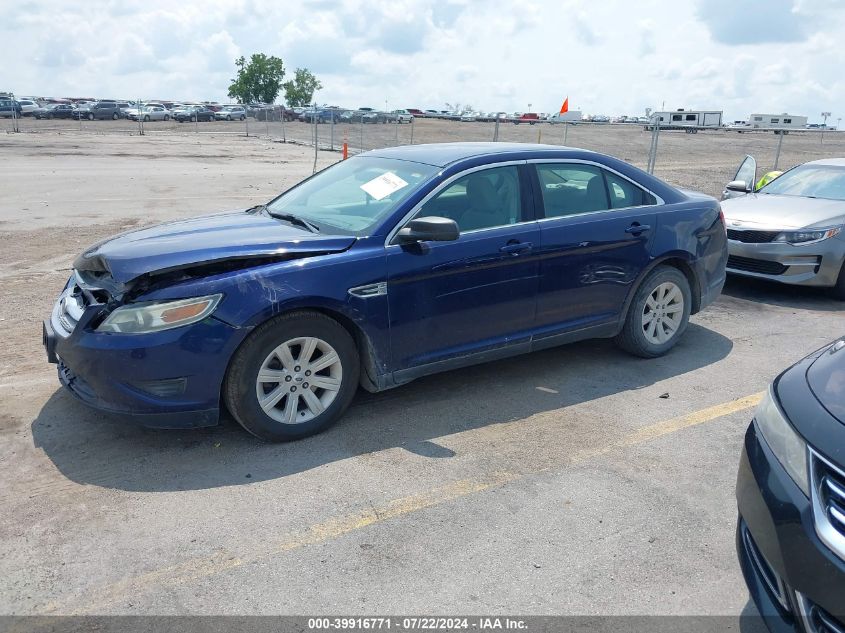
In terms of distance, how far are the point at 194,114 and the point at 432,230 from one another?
5787cm

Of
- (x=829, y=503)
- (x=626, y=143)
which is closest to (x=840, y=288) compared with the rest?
(x=829, y=503)

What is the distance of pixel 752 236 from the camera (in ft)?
26.5

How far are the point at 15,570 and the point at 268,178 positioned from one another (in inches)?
623

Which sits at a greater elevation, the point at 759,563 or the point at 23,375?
the point at 759,563

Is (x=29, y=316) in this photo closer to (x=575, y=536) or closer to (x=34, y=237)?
(x=34, y=237)

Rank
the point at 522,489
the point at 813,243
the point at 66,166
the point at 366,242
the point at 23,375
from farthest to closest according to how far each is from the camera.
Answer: the point at 66,166 < the point at 813,243 < the point at 23,375 < the point at 366,242 < the point at 522,489

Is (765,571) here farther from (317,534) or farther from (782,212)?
(782,212)

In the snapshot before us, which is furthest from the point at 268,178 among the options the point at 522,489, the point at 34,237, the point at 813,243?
the point at 522,489

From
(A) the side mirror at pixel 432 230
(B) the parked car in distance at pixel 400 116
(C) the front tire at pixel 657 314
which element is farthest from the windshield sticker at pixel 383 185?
(B) the parked car in distance at pixel 400 116

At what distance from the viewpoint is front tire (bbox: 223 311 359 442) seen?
13.4 feet

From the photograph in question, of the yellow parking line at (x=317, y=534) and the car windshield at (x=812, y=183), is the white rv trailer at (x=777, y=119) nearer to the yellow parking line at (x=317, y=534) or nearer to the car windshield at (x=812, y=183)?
the car windshield at (x=812, y=183)

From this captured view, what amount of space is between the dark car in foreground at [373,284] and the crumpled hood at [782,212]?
8.18 feet

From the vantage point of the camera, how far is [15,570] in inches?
122

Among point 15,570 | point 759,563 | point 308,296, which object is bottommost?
point 15,570
